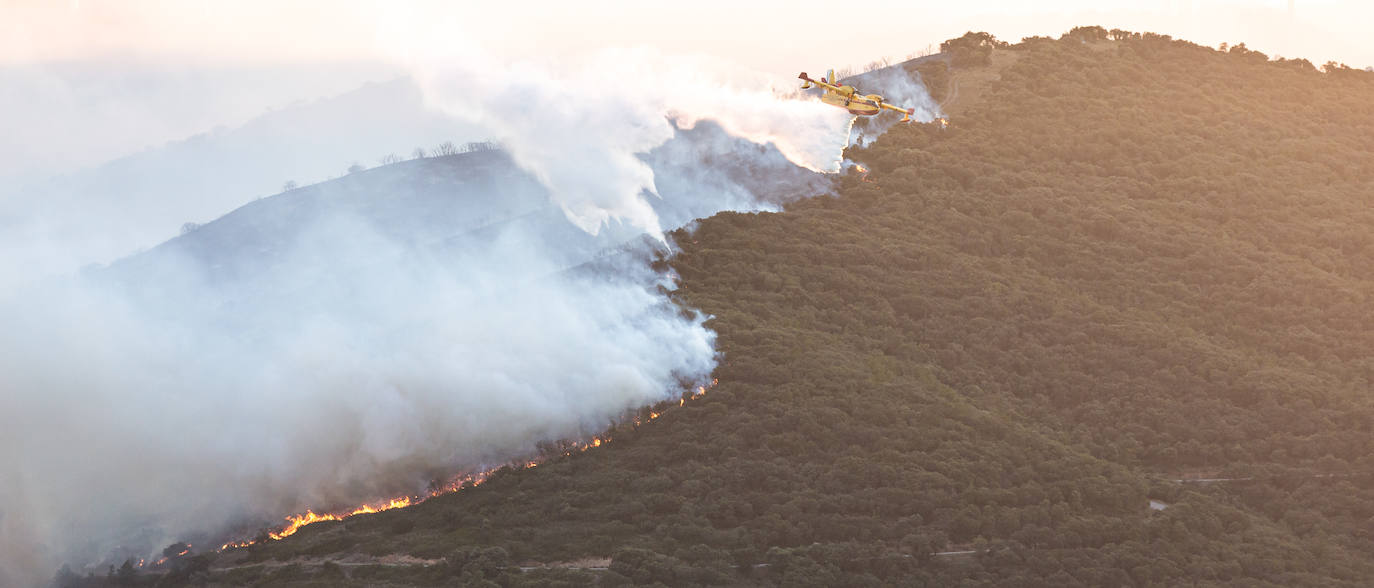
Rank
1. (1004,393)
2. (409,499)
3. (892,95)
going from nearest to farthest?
(409,499) < (1004,393) < (892,95)

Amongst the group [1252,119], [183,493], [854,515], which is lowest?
[854,515]

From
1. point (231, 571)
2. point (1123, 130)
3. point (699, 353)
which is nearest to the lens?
point (231, 571)

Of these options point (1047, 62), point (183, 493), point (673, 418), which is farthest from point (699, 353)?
point (1047, 62)

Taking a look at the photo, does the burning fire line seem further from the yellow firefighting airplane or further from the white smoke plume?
the white smoke plume

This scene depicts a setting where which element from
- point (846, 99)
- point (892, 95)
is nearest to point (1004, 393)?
point (846, 99)

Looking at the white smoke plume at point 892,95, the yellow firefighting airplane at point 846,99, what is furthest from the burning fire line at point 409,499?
the white smoke plume at point 892,95

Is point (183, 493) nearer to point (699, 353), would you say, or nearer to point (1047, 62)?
point (699, 353)

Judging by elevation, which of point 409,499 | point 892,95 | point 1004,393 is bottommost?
point 1004,393

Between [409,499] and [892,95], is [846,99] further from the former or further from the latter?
[409,499]
